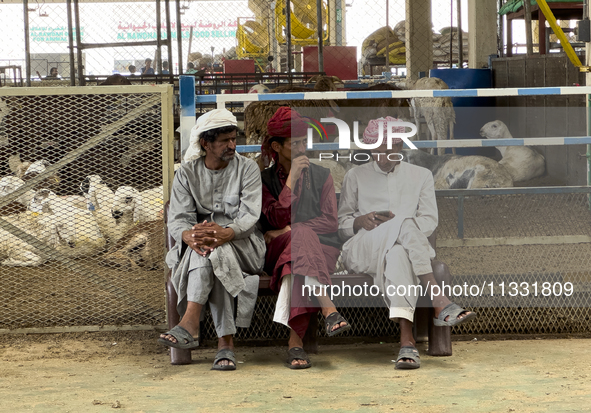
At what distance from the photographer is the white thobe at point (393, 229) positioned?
11.0ft

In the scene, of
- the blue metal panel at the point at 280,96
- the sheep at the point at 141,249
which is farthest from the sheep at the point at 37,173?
the blue metal panel at the point at 280,96

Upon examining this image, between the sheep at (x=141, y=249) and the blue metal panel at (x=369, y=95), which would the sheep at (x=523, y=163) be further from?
the blue metal panel at (x=369, y=95)

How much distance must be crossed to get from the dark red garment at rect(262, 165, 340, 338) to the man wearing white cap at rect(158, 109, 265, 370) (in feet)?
0.34

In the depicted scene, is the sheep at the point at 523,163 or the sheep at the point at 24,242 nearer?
the sheep at the point at 24,242

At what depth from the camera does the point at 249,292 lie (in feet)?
11.0

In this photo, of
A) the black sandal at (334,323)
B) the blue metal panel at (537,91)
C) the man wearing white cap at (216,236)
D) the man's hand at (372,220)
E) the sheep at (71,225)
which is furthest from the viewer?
the sheep at (71,225)

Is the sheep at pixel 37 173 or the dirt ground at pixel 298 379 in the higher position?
the sheep at pixel 37 173

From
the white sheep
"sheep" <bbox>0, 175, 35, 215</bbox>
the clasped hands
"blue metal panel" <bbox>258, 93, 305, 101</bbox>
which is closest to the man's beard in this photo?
the clasped hands

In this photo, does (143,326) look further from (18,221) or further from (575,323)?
(575,323)

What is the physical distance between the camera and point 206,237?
332 cm

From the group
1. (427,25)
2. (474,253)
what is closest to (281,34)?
(427,25)

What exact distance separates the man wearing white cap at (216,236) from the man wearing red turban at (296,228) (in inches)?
4.9

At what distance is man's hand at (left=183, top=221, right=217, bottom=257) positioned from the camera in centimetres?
333

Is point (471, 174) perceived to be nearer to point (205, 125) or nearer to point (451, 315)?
point (451, 315)
